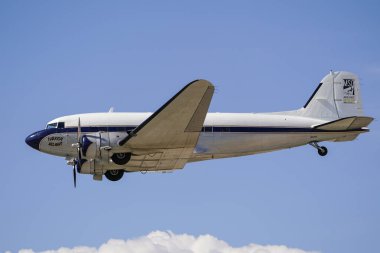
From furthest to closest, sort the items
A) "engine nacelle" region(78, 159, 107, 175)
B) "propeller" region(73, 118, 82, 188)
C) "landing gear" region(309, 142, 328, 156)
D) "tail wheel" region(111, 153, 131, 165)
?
"landing gear" region(309, 142, 328, 156) < "engine nacelle" region(78, 159, 107, 175) < "propeller" region(73, 118, 82, 188) < "tail wheel" region(111, 153, 131, 165)

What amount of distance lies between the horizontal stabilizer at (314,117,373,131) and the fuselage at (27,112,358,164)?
24 cm

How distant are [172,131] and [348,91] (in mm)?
13406

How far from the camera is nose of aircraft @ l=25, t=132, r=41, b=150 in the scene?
108ft

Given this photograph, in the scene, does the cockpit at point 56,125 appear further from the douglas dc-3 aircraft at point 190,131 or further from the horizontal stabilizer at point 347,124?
the horizontal stabilizer at point 347,124

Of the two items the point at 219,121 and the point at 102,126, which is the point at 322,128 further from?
the point at 102,126

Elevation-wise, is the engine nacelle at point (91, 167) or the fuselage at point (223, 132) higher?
the fuselage at point (223, 132)

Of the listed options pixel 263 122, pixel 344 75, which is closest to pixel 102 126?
pixel 263 122

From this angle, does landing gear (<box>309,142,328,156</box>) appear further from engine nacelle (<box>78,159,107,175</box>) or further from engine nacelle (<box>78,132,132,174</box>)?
engine nacelle (<box>78,159,107,175</box>)

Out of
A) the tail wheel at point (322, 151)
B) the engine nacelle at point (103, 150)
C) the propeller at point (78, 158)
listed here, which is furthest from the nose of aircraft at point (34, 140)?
the tail wheel at point (322, 151)

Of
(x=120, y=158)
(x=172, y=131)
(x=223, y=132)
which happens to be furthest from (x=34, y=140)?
(x=223, y=132)

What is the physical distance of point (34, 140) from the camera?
3303 cm

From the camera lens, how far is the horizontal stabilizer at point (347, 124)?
34.7m

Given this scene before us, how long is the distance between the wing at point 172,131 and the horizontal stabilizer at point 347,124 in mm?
7950

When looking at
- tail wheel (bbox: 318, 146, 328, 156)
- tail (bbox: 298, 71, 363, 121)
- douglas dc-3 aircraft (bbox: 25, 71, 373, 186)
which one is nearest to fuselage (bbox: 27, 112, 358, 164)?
douglas dc-3 aircraft (bbox: 25, 71, 373, 186)
